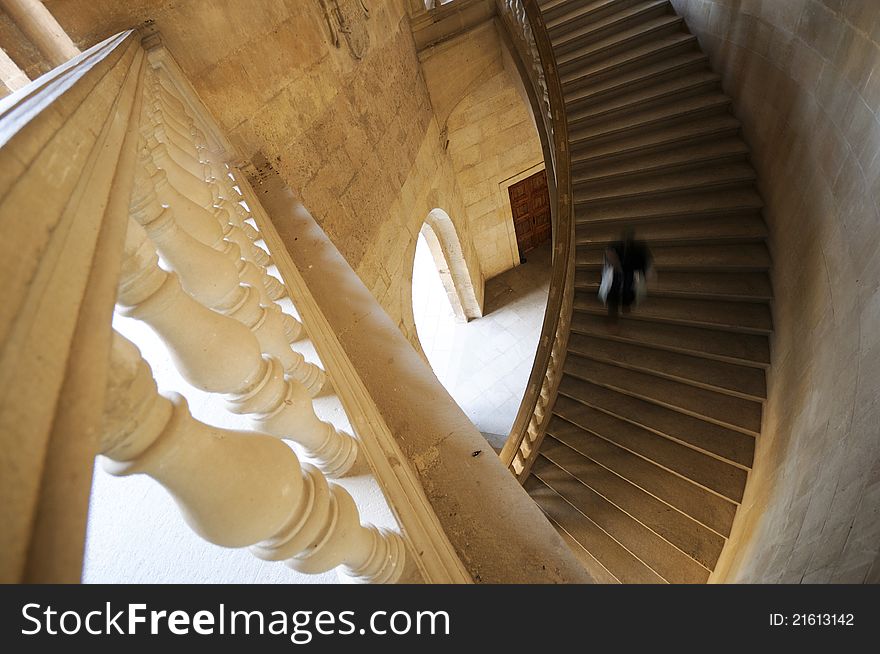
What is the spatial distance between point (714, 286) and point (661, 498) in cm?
213

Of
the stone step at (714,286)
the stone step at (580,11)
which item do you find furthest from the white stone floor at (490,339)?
the stone step at (580,11)

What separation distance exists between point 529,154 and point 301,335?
906cm

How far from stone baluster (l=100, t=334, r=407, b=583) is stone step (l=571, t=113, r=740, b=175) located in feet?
18.1

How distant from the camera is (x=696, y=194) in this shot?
491 cm

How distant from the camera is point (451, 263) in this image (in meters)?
9.17

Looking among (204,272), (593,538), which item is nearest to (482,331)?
(593,538)

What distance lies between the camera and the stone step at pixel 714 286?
4297 millimetres

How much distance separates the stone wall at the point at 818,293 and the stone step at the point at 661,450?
19 cm

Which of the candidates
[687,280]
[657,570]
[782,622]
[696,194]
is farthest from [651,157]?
[782,622]

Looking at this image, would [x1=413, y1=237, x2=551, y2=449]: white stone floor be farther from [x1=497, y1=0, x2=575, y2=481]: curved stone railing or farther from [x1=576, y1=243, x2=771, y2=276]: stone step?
[x1=576, y1=243, x2=771, y2=276]: stone step

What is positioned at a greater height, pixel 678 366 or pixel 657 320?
pixel 657 320

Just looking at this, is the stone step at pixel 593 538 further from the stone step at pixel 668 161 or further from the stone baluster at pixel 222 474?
the stone baluster at pixel 222 474

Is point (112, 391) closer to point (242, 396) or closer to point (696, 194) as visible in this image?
point (242, 396)

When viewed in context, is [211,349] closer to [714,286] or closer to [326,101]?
[326,101]
